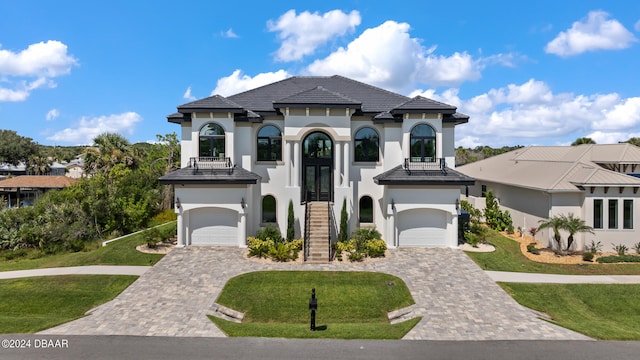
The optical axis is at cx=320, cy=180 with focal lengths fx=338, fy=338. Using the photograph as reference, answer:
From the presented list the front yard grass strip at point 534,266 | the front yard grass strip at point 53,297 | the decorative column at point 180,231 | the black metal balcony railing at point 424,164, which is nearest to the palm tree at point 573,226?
the front yard grass strip at point 534,266

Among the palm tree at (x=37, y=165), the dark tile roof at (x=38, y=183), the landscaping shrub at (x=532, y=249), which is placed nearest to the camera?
the landscaping shrub at (x=532, y=249)

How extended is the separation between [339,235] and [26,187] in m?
43.5

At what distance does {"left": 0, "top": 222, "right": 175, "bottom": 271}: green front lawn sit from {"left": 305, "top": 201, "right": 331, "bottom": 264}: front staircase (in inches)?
308

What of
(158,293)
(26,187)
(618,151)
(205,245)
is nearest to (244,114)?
(205,245)

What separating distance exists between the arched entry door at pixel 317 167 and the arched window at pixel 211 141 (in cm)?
491

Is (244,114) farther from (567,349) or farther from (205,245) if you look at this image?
(567,349)

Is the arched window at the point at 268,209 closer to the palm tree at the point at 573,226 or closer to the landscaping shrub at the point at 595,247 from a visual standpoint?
the palm tree at the point at 573,226

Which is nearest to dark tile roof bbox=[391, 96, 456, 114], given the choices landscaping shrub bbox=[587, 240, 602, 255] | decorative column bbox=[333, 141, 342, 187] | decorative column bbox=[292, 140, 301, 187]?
decorative column bbox=[333, 141, 342, 187]

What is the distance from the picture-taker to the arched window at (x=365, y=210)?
20.8 m

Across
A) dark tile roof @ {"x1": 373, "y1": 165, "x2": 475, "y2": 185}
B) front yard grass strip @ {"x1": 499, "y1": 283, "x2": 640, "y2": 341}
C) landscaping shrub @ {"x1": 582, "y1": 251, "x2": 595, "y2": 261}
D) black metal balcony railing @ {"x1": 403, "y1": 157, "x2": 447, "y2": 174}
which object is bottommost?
front yard grass strip @ {"x1": 499, "y1": 283, "x2": 640, "y2": 341}

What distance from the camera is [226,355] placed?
8.59m

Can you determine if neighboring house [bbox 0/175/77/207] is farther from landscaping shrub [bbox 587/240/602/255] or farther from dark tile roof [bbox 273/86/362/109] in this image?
landscaping shrub [bbox 587/240/602/255]

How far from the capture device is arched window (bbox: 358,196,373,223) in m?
20.8

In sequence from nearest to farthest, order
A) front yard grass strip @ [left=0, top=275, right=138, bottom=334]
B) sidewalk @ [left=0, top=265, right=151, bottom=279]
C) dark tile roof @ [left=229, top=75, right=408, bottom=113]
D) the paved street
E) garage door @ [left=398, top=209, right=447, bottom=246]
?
1. the paved street
2. front yard grass strip @ [left=0, top=275, right=138, bottom=334]
3. sidewalk @ [left=0, top=265, right=151, bottom=279]
4. garage door @ [left=398, top=209, right=447, bottom=246]
5. dark tile roof @ [left=229, top=75, right=408, bottom=113]
